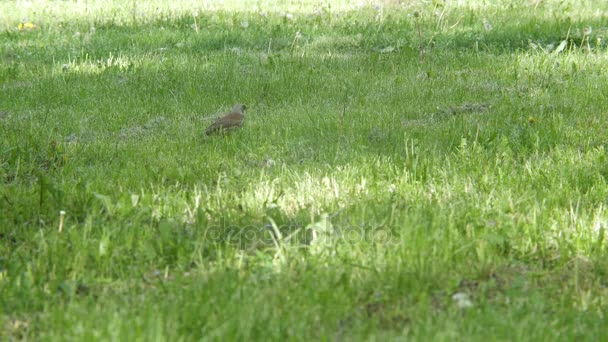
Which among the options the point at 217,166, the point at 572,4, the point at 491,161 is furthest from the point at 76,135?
the point at 572,4

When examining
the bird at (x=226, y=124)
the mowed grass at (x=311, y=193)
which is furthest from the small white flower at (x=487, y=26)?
the bird at (x=226, y=124)

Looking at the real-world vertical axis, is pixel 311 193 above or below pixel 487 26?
below

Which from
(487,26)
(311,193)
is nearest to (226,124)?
(311,193)

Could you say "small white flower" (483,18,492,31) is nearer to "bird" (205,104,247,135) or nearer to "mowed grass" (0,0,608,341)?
"mowed grass" (0,0,608,341)

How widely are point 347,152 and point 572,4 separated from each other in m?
7.18

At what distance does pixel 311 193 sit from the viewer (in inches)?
160

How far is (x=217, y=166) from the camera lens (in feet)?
15.2

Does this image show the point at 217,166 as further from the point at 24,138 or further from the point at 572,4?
the point at 572,4

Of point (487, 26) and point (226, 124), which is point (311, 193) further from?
point (487, 26)

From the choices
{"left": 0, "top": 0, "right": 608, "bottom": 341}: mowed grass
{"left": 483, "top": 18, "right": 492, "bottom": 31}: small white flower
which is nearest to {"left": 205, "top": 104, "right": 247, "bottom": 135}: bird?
{"left": 0, "top": 0, "right": 608, "bottom": 341}: mowed grass

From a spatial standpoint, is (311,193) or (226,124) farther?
(226,124)

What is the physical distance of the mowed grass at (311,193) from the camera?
2.79 metres

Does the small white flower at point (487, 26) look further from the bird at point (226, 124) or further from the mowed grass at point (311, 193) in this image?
the bird at point (226, 124)

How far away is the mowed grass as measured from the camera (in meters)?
2.79
